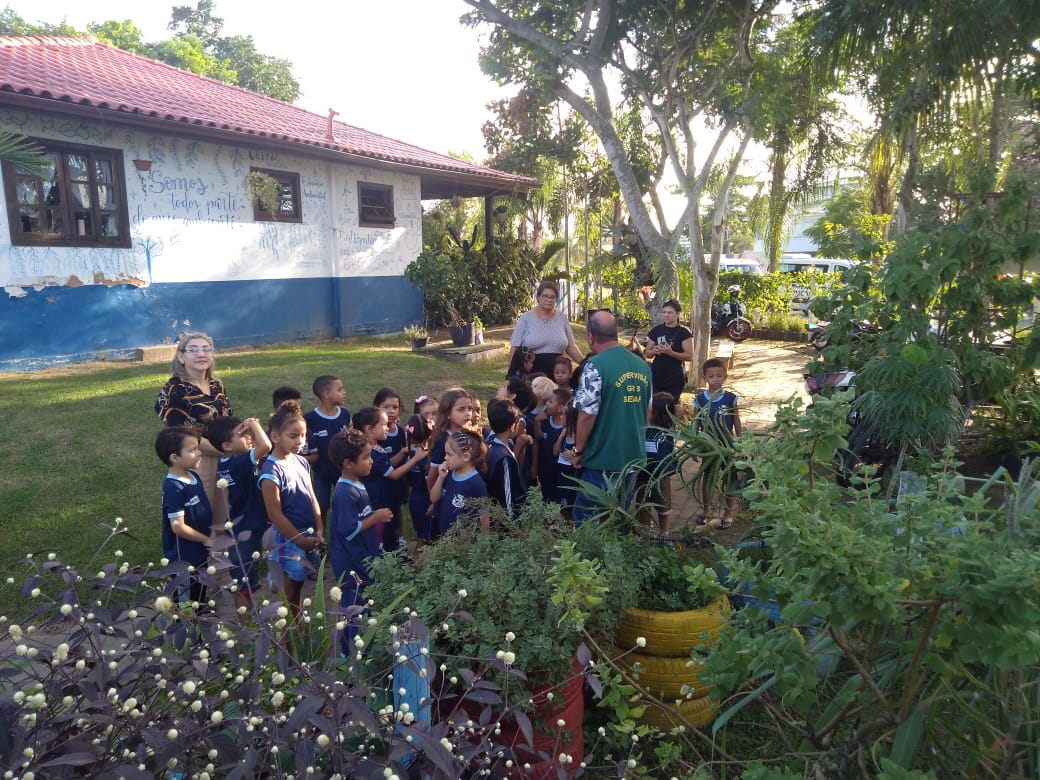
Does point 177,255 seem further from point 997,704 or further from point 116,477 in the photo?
point 997,704

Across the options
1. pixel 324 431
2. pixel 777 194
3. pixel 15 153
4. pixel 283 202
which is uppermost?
pixel 777 194

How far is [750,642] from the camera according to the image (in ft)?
6.12

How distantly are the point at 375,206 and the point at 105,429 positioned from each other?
8123 millimetres

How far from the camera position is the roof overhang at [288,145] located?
8.49m

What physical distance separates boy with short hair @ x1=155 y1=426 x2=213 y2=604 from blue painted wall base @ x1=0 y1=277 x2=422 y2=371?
275 inches

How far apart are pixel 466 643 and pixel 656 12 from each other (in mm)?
9614

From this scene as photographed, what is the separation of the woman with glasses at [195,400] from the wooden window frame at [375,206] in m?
9.49

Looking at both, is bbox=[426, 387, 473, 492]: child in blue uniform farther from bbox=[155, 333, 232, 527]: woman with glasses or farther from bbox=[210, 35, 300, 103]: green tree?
bbox=[210, 35, 300, 103]: green tree

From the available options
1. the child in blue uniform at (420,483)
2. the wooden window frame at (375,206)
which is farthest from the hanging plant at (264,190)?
the child in blue uniform at (420,483)

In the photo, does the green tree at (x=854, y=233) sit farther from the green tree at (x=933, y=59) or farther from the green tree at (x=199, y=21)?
the green tree at (x=199, y=21)

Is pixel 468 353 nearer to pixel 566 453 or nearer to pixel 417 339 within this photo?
pixel 417 339

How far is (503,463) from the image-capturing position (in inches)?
168

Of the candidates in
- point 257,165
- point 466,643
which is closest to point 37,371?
point 257,165

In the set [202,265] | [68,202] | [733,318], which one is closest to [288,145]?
[202,265]
